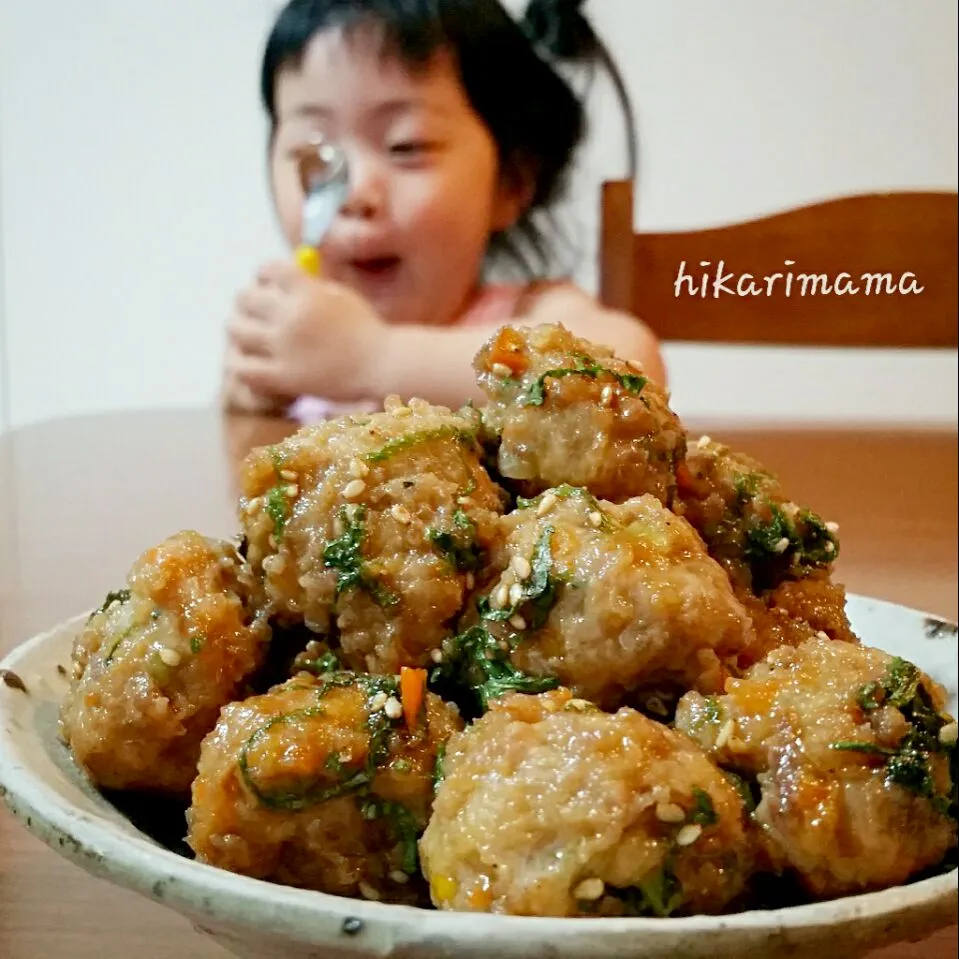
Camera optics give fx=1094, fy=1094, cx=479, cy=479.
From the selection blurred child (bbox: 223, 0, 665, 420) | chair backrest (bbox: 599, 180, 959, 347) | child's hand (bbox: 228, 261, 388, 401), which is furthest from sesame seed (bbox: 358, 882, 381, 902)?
child's hand (bbox: 228, 261, 388, 401)

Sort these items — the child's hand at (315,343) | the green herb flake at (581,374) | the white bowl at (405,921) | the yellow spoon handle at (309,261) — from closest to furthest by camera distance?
the white bowl at (405,921), the green herb flake at (581,374), the child's hand at (315,343), the yellow spoon handle at (309,261)

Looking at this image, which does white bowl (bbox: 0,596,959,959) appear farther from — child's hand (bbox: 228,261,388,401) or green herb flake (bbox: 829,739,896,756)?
child's hand (bbox: 228,261,388,401)

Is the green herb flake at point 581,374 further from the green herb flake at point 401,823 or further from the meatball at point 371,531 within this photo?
the green herb flake at point 401,823

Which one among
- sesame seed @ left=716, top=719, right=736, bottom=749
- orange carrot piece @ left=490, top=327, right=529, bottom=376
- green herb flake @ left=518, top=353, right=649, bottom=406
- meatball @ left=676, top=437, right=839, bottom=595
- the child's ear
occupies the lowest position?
sesame seed @ left=716, top=719, right=736, bottom=749

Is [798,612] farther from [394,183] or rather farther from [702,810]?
[394,183]

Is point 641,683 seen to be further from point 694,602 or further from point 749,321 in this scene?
point 749,321

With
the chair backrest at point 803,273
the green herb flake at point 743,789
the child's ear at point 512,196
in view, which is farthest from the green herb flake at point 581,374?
the child's ear at point 512,196
